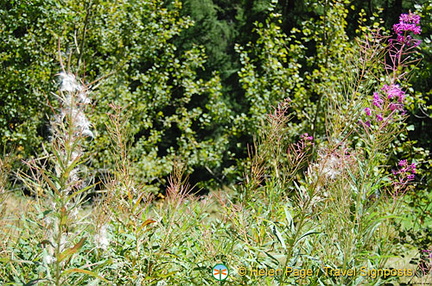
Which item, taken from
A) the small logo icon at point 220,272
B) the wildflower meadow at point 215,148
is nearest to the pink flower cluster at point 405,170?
the wildflower meadow at point 215,148

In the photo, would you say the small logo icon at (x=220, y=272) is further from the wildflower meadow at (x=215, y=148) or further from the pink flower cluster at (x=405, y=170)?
the pink flower cluster at (x=405, y=170)

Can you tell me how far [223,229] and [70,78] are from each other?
1.17 m

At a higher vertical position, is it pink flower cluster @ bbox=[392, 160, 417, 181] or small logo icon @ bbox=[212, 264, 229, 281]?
small logo icon @ bbox=[212, 264, 229, 281]

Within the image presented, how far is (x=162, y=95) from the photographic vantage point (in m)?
7.23

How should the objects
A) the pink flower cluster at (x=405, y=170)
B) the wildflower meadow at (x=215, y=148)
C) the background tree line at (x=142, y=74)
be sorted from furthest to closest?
the background tree line at (x=142, y=74)
the pink flower cluster at (x=405, y=170)
the wildflower meadow at (x=215, y=148)

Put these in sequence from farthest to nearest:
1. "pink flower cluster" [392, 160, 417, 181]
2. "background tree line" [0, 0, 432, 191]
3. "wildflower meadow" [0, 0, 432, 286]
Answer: "background tree line" [0, 0, 432, 191] → "pink flower cluster" [392, 160, 417, 181] → "wildflower meadow" [0, 0, 432, 286]

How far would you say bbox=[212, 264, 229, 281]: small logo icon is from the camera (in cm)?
198

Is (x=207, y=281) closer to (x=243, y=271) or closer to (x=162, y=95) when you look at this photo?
(x=243, y=271)

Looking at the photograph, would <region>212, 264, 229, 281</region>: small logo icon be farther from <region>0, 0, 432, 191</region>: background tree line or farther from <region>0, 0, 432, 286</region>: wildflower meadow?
<region>0, 0, 432, 191</region>: background tree line

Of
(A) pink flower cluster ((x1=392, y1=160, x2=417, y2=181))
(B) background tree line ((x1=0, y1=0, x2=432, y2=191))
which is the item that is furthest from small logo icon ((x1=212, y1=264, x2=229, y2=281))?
(B) background tree line ((x1=0, y1=0, x2=432, y2=191))

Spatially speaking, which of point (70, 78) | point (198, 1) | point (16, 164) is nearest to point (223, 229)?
point (70, 78)

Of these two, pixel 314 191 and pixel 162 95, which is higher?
pixel 314 191

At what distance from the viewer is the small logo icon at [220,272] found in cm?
198

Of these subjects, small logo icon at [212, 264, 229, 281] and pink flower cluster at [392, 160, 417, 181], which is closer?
small logo icon at [212, 264, 229, 281]
